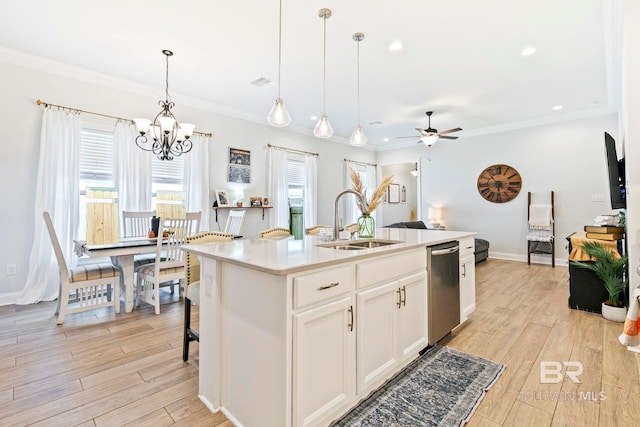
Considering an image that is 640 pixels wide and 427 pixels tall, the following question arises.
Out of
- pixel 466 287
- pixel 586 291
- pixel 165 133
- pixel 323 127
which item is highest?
pixel 165 133

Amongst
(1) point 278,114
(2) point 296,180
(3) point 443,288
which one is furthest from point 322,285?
(2) point 296,180

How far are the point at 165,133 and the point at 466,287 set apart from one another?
150 inches

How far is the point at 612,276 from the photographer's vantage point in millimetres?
2920

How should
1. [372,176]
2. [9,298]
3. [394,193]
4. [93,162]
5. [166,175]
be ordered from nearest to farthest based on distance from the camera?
[9,298], [93,162], [166,175], [372,176], [394,193]

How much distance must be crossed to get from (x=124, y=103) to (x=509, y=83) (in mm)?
5294

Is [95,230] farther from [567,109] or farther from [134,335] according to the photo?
[567,109]

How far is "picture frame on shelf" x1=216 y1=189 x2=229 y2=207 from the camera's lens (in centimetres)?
496

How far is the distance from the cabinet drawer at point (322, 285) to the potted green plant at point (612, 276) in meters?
2.95

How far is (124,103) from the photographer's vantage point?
4117 millimetres

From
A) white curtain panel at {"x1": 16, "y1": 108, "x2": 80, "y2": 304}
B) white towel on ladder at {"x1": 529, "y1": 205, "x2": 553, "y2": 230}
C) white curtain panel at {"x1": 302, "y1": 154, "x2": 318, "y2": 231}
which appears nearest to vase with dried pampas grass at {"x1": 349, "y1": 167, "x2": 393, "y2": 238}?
white curtain panel at {"x1": 16, "y1": 108, "x2": 80, "y2": 304}

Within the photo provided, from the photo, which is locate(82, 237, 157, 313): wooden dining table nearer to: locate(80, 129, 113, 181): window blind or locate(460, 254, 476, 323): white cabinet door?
locate(80, 129, 113, 181): window blind

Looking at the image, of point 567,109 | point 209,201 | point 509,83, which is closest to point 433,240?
point 509,83

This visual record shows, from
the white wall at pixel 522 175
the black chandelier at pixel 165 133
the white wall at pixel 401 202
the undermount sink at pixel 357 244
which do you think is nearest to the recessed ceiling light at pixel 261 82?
the black chandelier at pixel 165 133

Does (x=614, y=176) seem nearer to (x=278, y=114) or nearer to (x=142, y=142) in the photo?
(x=278, y=114)
